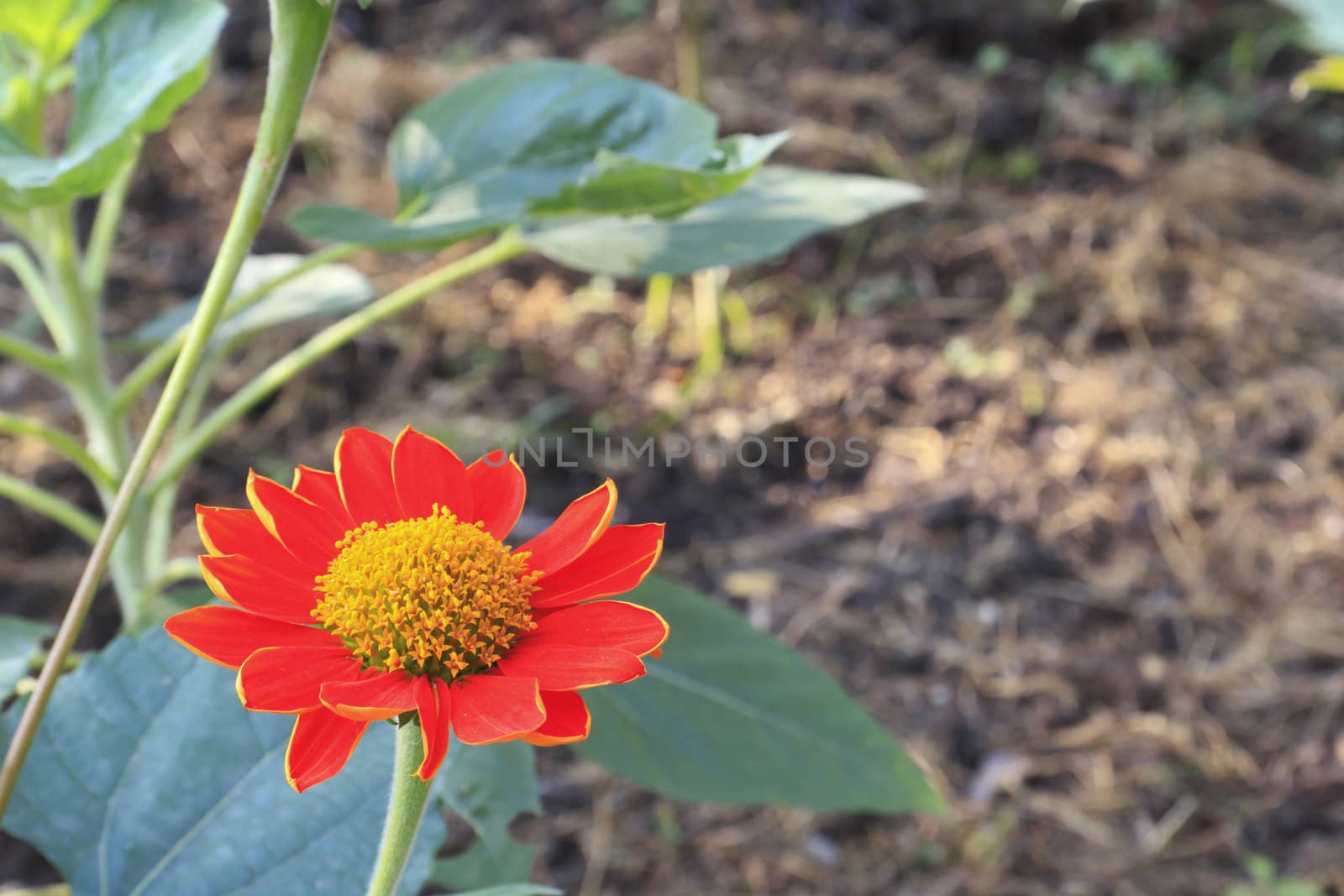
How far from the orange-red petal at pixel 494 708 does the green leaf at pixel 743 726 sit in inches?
13.1

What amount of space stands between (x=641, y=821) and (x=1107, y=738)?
0.48 m

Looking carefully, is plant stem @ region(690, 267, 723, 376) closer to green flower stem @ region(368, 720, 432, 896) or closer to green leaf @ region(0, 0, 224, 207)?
green leaf @ region(0, 0, 224, 207)

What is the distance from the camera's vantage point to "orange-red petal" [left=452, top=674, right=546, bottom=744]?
306mm

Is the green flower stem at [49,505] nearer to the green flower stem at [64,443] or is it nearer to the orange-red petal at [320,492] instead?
the green flower stem at [64,443]

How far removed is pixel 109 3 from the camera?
631mm

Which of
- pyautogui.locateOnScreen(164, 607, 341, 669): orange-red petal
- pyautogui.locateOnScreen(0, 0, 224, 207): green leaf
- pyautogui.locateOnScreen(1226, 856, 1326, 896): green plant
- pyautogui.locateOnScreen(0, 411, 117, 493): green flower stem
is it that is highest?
pyautogui.locateOnScreen(0, 0, 224, 207): green leaf

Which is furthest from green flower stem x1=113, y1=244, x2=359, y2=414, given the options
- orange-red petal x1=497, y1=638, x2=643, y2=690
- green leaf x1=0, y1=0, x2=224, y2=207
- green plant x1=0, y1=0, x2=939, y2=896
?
orange-red petal x1=497, y1=638, x2=643, y2=690

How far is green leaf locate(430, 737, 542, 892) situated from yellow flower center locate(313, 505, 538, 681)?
20 cm

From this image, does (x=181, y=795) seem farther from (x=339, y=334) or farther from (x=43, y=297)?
(x=43, y=297)

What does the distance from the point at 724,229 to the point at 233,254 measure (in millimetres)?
350

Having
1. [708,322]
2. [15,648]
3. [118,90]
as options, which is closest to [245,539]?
[15,648]

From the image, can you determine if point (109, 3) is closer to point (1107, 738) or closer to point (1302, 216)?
point (1107, 738)

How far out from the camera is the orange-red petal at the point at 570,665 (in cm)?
32

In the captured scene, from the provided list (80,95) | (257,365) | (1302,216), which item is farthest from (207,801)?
(1302,216)
